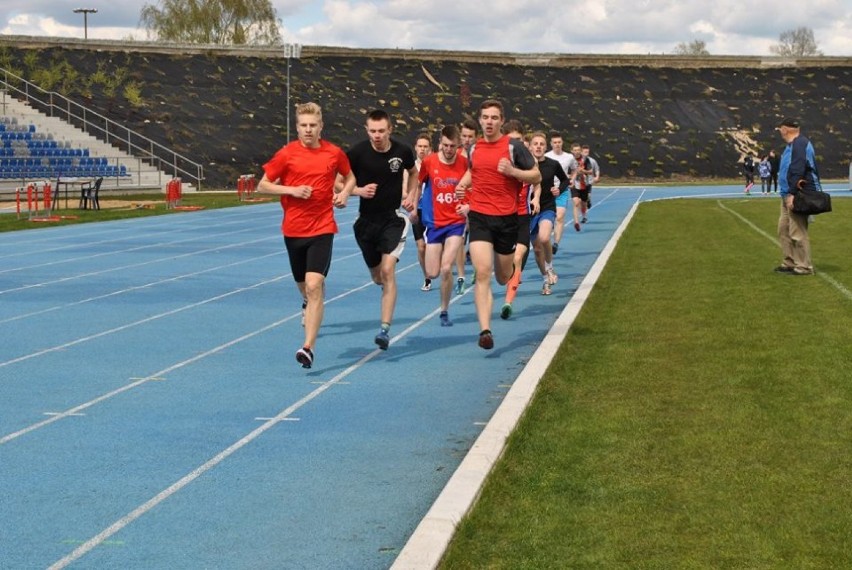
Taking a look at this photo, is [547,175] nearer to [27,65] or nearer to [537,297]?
[537,297]

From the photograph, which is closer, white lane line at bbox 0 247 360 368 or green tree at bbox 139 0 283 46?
white lane line at bbox 0 247 360 368

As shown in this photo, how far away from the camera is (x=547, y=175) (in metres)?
15.6

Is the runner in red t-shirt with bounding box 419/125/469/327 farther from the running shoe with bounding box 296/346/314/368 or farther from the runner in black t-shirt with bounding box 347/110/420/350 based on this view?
the running shoe with bounding box 296/346/314/368

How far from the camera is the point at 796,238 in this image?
17.0 meters

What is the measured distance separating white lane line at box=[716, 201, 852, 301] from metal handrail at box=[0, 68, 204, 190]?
2522 cm

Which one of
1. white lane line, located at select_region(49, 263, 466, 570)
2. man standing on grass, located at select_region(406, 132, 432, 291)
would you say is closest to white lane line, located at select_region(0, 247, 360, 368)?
man standing on grass, located at select_region(406, 132, 432, 291)

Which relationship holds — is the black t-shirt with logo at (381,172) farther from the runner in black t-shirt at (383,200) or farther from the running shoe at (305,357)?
the running shoe at (305,357)

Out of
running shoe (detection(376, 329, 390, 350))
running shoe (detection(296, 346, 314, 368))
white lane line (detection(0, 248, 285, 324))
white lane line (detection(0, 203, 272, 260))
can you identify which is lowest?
white lane line (detection(0, 203, 272, 260))

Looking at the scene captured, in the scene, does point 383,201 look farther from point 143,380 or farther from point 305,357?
point 143,380

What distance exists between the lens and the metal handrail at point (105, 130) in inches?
2197

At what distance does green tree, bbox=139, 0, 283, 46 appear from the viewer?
86.5 metres

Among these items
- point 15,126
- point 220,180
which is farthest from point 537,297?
point 220,180

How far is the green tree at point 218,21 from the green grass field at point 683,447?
2971 inches

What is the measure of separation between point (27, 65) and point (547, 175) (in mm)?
56945
